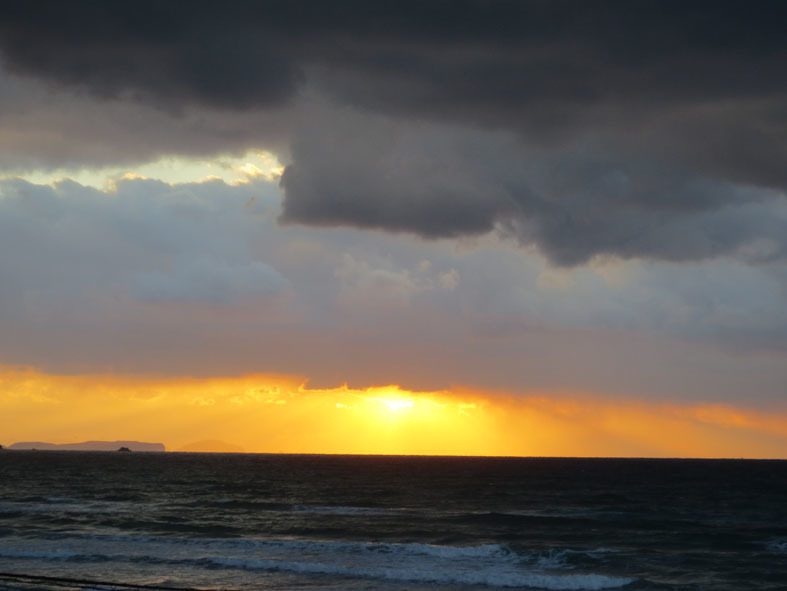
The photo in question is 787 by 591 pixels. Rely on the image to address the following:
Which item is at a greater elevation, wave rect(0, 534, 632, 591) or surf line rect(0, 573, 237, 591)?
surf line rect(0, 573, 237, 591)

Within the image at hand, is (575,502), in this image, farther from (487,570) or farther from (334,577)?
(334,577)

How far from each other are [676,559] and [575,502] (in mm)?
37443

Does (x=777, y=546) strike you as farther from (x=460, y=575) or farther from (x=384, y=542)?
(x=384, y=542)

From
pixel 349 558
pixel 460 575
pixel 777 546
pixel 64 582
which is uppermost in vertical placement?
pixel 64 582

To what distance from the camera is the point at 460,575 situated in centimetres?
3759

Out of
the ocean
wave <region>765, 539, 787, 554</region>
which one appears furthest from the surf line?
wave <region>765, 539, 787, 554</region>

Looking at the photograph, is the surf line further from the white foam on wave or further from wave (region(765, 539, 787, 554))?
wave (region(765, 539, 787, 554))

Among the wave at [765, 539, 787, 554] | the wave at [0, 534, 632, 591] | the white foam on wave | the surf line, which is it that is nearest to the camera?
the surf line

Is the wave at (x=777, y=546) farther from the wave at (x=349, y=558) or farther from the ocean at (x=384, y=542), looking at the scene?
the wave at (x=349, y=558)

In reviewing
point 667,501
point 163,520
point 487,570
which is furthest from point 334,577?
point 667,501

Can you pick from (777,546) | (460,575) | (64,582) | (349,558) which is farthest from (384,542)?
(777,546)

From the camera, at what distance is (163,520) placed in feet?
190

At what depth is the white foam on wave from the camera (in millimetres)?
36156

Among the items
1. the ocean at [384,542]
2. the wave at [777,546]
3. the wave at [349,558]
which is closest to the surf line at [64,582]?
the ocean at [384,542]
